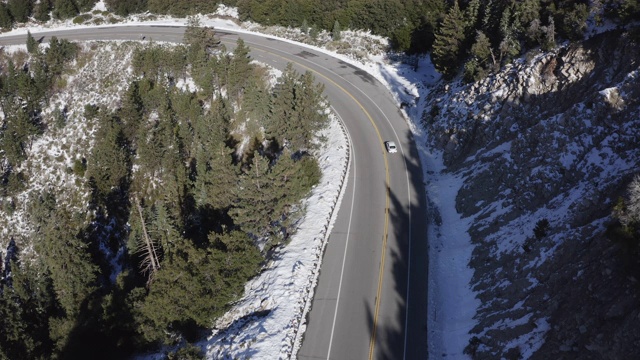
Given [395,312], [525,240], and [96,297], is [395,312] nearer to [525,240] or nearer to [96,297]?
[525,240]

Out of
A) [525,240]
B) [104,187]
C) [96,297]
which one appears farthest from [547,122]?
[104,187]

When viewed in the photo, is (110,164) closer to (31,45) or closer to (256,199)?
(256,199)

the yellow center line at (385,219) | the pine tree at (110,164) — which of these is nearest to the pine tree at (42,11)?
the pine tree at (110,164)

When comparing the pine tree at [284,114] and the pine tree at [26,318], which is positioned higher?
the pine tree at [284,114]

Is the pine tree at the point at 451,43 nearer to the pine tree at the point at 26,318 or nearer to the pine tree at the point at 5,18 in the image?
the pine tree at the point at 26,318

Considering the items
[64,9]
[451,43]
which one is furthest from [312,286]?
[64,9]

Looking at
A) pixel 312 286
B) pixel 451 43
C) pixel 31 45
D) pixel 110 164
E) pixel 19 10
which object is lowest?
pixel 312 286

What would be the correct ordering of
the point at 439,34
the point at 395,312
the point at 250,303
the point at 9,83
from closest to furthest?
the point at 395,312 < the point at 250,303 < the point at 439,34 < the point at 9,83
